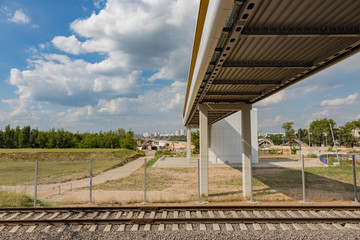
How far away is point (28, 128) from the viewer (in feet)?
250

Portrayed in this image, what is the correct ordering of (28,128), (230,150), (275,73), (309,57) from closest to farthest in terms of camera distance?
(309,57) < (275,73) < (230,150) < (28,128)

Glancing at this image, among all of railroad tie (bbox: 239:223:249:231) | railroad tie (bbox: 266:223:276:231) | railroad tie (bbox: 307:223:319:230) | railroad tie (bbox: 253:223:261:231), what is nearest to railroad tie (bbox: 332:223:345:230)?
railroad tie (bbox: 307:223:319:230)

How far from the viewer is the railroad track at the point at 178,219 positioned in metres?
7.03

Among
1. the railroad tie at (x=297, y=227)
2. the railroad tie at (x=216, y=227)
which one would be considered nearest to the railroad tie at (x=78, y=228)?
the railroad tie at (x=216, y=227)

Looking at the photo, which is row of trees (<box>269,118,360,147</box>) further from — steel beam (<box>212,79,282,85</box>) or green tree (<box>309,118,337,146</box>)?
steel beam (<box>212,79,282,85</box>)

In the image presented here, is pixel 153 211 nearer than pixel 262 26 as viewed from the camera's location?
No

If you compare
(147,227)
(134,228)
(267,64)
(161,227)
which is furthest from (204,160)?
(134,228)

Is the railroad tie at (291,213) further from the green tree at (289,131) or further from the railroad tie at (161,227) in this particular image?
the green tree at (289,131)

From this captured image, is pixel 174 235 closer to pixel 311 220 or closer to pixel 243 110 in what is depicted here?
pixel 311 220

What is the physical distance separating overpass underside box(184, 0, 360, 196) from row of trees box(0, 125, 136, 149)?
67.8 metres

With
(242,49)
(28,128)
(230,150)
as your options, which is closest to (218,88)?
(242,49)

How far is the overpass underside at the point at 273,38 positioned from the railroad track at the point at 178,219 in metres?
5.52

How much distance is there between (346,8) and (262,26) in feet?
6.10

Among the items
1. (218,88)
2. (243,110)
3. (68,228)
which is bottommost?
(68,228)
